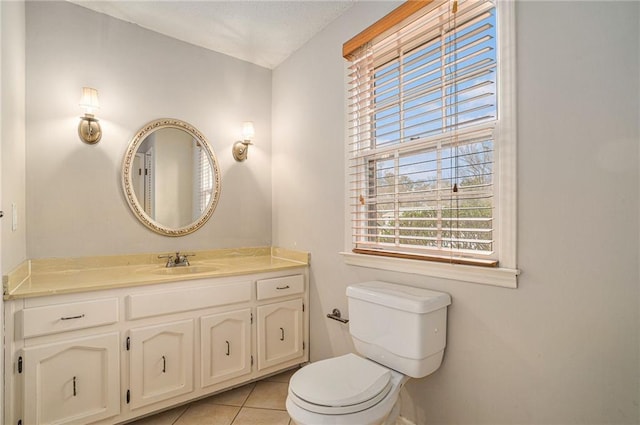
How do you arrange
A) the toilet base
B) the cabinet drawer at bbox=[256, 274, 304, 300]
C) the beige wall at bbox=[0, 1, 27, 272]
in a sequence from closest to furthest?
the toilet base < the beige wall at bbox=[0, 1, 27, 272] < the cabinet drawer at bbox=[256, 274, 304, 300]

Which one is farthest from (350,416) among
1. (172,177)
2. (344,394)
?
(172,177)

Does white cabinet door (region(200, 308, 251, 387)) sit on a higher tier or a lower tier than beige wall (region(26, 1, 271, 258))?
lower

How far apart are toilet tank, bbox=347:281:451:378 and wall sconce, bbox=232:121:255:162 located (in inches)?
60.8

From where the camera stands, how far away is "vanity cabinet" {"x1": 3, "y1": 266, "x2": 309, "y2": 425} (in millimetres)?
1491

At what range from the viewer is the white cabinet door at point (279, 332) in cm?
215

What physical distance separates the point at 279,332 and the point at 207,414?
615mm

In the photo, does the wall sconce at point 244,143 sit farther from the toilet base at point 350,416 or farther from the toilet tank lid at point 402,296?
the toilet base at point 350,416

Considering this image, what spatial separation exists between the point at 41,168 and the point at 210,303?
1268 mm

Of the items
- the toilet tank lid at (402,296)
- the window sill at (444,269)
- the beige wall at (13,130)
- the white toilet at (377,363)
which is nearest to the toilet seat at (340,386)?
the white toilet at (377,363)

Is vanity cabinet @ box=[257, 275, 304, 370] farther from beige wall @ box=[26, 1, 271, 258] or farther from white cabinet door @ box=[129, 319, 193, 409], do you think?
beige wall @ box=[26, 1, 271, 258]

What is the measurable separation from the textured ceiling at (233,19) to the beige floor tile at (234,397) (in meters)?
2.42

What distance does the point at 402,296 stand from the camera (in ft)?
4.88

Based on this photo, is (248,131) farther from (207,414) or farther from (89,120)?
(207,414)

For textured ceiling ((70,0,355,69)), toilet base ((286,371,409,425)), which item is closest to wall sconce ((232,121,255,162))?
textured ceiling ((70,0,355,69))
